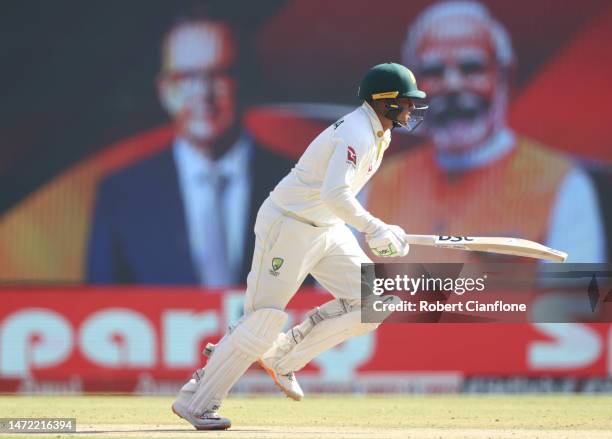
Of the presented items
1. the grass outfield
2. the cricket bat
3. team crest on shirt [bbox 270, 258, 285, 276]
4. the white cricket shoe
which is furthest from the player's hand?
the white cricket shoe

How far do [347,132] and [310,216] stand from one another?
49 cm

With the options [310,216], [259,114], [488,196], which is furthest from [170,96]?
[310,216]

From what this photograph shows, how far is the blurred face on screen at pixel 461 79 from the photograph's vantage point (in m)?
11.8

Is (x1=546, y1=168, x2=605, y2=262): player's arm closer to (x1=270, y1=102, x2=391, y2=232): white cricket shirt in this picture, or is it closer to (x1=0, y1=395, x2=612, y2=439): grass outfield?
(x1=0, y1=395, x2=612, y2=439): grass outfield

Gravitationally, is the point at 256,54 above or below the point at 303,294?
above

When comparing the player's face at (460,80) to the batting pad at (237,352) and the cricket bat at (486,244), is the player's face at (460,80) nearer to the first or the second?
the cricket bat at (486,244)

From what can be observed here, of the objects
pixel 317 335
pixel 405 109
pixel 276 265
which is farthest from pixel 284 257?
pixel 405 109

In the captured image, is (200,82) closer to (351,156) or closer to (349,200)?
(351,156)

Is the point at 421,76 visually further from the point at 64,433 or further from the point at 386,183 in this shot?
the point at 64,433

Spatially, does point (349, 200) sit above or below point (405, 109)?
below

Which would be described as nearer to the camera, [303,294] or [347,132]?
[347,132]

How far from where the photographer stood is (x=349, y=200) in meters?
6.84

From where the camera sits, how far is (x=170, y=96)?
12.0m

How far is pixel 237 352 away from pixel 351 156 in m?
1.14
